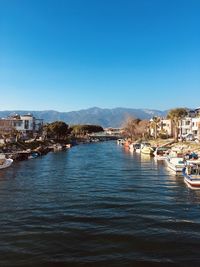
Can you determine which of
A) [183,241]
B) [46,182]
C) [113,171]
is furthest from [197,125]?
[183,241]

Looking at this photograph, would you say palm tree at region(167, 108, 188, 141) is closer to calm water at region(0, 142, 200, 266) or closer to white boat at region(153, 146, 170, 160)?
white boat at region(153, 146, 170, 160)

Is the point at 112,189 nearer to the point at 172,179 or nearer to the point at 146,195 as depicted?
the point at 146,195

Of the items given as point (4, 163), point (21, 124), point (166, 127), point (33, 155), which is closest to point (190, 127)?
point (166, 127)

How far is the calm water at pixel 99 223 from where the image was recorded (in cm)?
2288

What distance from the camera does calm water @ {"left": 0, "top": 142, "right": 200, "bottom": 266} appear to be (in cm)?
2288

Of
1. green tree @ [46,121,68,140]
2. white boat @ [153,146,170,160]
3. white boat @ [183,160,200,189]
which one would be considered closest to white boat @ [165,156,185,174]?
white boat @ [183,160,200,189]

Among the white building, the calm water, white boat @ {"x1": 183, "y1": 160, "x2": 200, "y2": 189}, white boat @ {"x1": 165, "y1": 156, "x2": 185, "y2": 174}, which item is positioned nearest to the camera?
the calm water

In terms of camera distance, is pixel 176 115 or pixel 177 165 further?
pixel 176 115

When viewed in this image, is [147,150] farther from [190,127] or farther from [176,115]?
[176,115]

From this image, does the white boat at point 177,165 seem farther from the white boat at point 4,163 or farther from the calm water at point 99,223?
the white boat at point 4,163

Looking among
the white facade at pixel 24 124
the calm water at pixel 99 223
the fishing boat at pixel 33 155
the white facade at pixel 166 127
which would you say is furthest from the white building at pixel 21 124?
the calm water at pixel 99 223

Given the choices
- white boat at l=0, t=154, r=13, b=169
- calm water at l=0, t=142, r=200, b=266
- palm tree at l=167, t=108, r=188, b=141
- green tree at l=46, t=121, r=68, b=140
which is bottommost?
calm water at l=0, t=142, r=200, b=266

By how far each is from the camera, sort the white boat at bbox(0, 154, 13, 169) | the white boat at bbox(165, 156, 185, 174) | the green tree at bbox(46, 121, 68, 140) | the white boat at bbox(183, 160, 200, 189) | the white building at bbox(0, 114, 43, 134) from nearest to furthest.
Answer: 1. the white boat at bbox(183, 160, 200, 189)
2. the white boat at bbox(165, 156, 185, 174)
3. the white boat at bbox(0, 154, 13, 169)
4. the white building at bbox(0, 114, 43, 134)
5. the green tree at bbox(46, 121, 68, 140)

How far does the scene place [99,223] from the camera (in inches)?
1173
